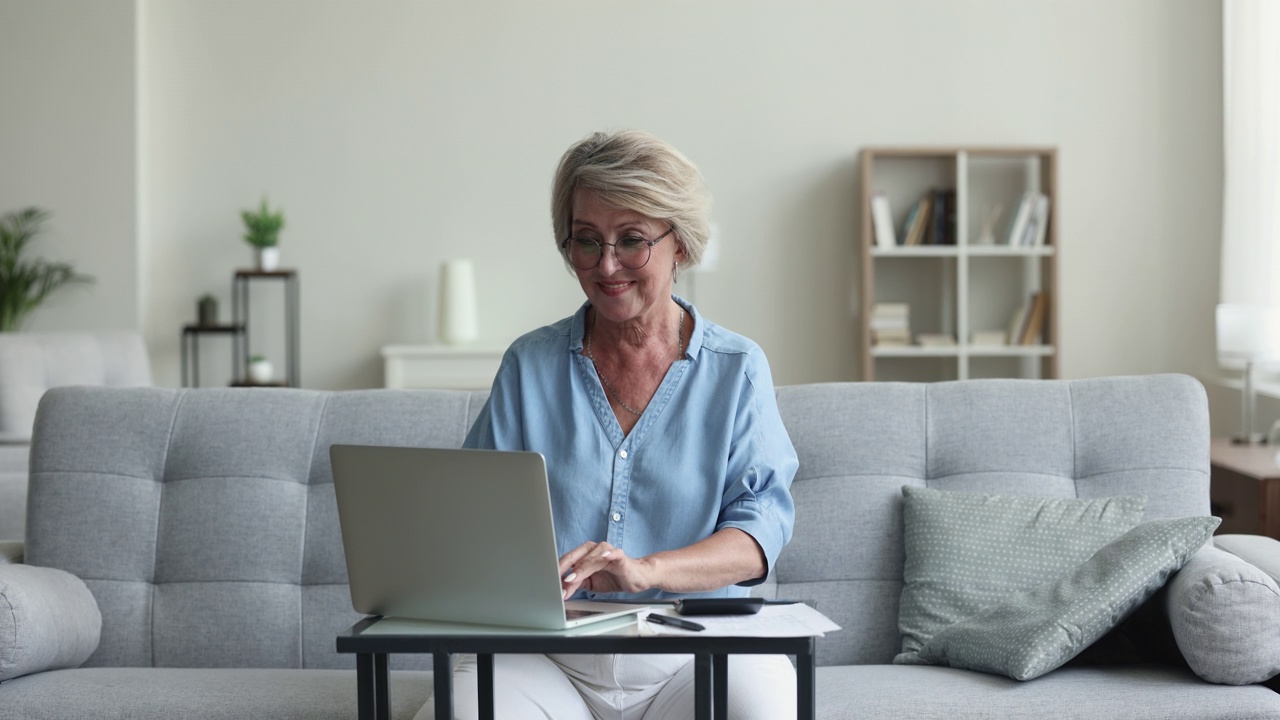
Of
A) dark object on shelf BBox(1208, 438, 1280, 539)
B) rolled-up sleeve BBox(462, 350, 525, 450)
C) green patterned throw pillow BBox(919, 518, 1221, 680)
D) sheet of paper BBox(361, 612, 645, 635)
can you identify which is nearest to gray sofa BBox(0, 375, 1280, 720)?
green patterned throw pillow BBox(919, 518, 1221, 680)

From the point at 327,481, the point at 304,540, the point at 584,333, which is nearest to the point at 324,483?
the point at 327,481

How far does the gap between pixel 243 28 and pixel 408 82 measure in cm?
77

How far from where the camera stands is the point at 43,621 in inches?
78.3

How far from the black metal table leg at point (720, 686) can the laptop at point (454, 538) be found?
0.12m

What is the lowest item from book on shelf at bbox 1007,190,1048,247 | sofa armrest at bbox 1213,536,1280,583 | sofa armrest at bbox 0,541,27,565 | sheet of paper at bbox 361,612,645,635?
sofa armrest at bbox 0,541,27,565

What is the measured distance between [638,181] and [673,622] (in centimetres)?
66

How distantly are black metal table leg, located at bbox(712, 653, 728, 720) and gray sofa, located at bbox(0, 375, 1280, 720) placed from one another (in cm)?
72

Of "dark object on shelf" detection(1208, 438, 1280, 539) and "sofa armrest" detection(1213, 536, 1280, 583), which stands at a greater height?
"sofa armrest" detection(1213, 536, 1280, 583)

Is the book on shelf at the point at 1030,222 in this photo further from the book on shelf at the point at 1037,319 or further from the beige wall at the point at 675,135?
the beige wall at the point at 675,135

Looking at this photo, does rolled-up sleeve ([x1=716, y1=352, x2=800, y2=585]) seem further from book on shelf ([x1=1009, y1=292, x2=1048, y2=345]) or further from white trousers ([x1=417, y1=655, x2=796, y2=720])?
book on shelf ([x1=1009, y1=292, x2=1048, y2=345])

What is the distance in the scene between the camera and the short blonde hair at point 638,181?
1.75 m

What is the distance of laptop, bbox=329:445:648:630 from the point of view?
53.4 inches

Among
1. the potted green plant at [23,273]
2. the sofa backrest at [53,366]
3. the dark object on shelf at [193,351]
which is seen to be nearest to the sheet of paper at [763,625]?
the sofa backrest at [53,366]

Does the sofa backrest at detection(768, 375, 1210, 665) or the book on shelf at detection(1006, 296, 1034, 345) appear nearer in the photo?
the sofa backrest at detection(768, 375, 1210, 665)
